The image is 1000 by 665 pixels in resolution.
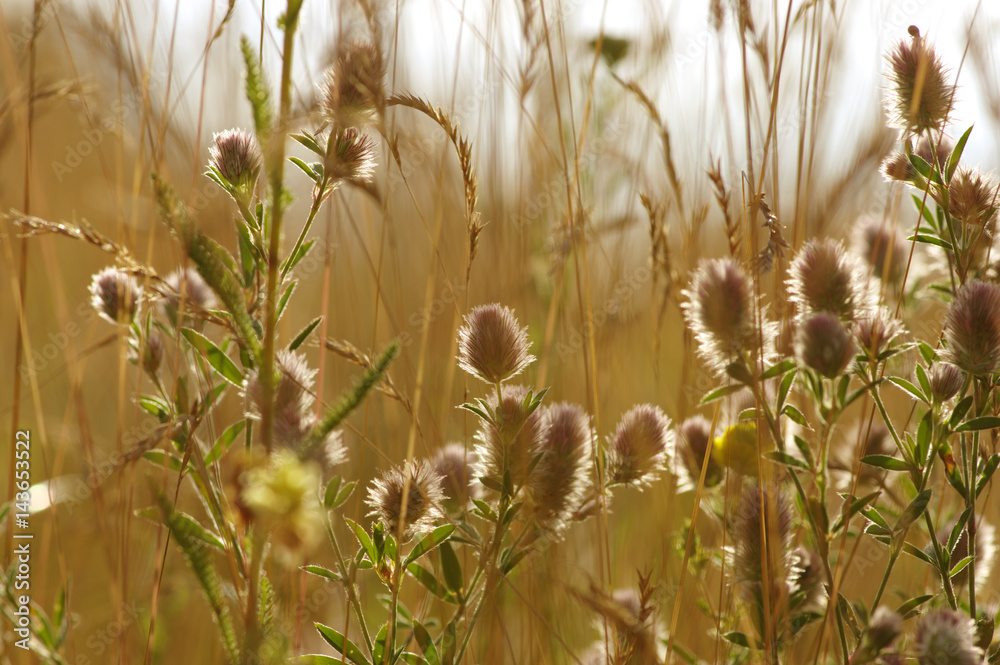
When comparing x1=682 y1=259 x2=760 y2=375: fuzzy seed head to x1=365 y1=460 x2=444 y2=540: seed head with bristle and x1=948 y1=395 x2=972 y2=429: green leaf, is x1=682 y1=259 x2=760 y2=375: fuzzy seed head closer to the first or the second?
x1=948 y1=395 x2=972 y2=429: green leaf

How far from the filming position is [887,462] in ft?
3.53

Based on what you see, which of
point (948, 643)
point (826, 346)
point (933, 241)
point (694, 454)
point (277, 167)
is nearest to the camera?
point (277, 167)

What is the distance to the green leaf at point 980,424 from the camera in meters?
0.97

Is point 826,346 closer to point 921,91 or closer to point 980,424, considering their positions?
point 980,424

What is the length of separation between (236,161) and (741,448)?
34.8 inches

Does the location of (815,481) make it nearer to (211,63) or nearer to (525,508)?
(525,508)

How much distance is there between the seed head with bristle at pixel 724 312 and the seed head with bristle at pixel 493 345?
268 mm

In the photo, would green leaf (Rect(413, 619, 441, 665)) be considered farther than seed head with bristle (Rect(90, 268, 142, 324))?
No

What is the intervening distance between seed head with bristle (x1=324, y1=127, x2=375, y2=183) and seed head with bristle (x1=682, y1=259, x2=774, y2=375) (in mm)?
504

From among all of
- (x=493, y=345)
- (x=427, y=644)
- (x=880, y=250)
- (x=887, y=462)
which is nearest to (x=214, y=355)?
(x=493, y=345)

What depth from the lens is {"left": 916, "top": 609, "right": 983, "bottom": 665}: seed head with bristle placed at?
863 mm

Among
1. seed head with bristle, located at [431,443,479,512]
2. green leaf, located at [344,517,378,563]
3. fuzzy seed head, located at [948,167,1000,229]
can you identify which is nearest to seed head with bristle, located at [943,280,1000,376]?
fuzzy seed head, located at [948,167,1000,229]

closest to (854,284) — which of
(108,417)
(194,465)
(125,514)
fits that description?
(194,465)

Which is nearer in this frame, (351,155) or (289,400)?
(289,400)
